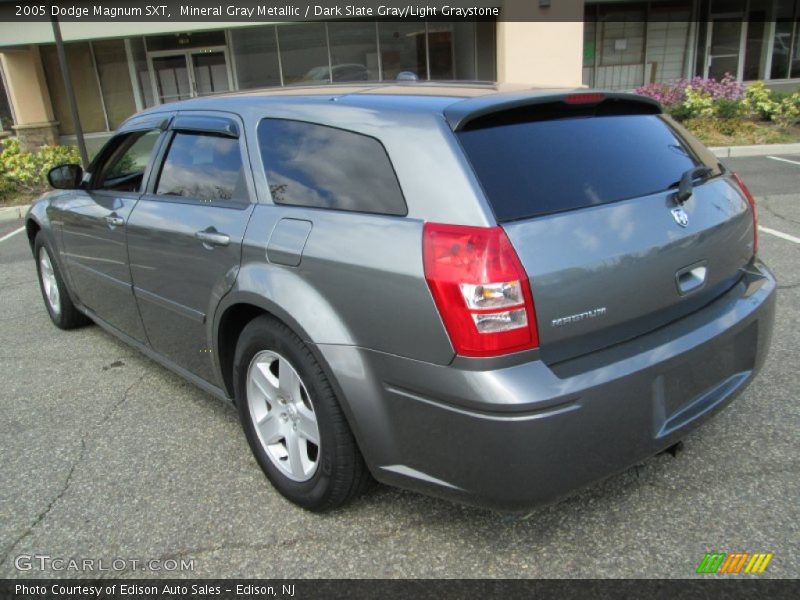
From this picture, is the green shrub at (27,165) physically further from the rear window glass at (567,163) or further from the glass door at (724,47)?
the glass door at (724,47)

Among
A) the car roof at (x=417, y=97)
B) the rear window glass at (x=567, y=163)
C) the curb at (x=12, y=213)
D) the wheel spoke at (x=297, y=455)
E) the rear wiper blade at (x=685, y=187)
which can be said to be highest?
the car roof at (x=417, y=97)

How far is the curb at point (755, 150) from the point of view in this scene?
12.0 meters

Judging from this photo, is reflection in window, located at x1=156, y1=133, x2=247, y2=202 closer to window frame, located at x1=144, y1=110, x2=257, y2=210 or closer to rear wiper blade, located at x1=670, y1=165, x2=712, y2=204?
window frame, located at x1=144, y1=110, x2=257, y2=210

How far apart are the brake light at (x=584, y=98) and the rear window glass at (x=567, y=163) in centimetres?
6

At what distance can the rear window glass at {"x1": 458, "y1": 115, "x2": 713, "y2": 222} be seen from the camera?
6.79 ft

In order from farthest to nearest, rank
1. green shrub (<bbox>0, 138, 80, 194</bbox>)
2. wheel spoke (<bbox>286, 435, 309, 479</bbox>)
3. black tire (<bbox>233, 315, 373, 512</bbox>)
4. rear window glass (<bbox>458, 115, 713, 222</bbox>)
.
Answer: green shrub (<bbox>0, 138, 80, 194</bbox>) → wheel spoke (<bbox>286, 435, 309, 479</bbox>) → black tire (<bbox>233, 315, 373, 512</bbox>) → rear window glass (<bbox>458, 115, 713, 222</bbox>)

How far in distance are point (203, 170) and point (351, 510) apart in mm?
1707

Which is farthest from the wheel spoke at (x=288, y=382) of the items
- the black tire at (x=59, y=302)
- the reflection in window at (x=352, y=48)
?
the reflection in window at (x=352, y=48)

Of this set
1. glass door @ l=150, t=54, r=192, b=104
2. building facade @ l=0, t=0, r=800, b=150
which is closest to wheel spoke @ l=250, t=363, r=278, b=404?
building facade @ l=0, t=0, r=800, b=150

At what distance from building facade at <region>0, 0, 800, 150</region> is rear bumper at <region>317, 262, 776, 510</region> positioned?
12.6 meters

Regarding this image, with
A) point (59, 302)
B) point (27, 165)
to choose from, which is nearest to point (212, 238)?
point (59, 302)

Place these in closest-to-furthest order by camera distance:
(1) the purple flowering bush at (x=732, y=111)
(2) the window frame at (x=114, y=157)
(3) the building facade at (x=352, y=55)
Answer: (2) the window frame at (x=114, y=157), (1) the purple flowering bush at (x=732, y=111), (3) the building facade at (x=352, y=55)

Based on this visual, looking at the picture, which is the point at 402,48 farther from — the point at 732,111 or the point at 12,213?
the point at 12,213

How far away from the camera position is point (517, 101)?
2230mm
